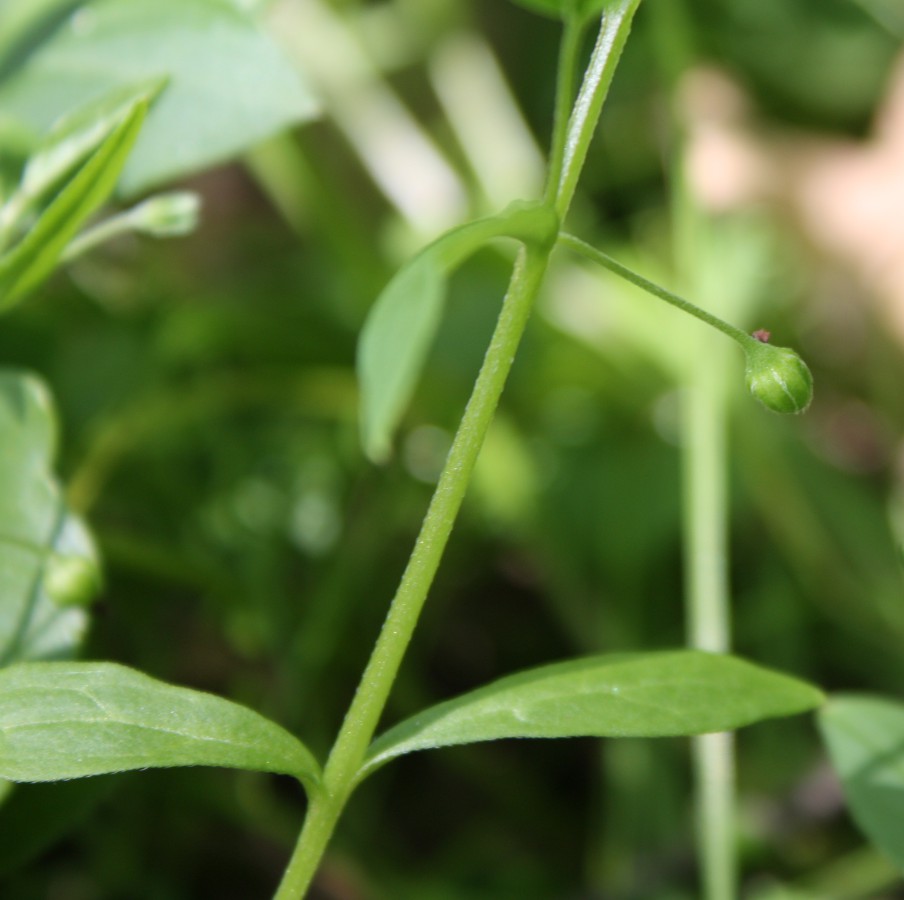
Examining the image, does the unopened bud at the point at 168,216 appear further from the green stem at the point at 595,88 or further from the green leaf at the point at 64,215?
the green stem at the point at 595,88

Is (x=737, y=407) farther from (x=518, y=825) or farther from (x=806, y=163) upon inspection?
(x=806, y=163)

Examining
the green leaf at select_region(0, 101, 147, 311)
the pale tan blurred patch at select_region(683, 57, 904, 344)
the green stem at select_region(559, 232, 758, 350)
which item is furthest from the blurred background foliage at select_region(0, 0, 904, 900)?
the green stem at select_region(559, 232, 758, 350)

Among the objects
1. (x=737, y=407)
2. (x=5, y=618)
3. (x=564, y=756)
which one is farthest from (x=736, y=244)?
(x=5, y=618)

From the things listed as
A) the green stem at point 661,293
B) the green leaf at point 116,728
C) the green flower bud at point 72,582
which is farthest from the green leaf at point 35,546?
the green stem at point 661,293

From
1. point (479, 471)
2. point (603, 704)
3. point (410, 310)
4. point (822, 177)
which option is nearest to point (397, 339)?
point (410, 310)

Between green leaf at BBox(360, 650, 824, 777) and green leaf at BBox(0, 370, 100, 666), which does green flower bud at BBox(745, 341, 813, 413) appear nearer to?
green leaf at BBox(360, 650, 824, 777)

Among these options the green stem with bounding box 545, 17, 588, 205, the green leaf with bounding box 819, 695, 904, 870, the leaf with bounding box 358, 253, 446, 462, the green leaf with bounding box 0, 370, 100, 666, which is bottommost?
the green leaf with bounding box 0, 370, 100, 666
